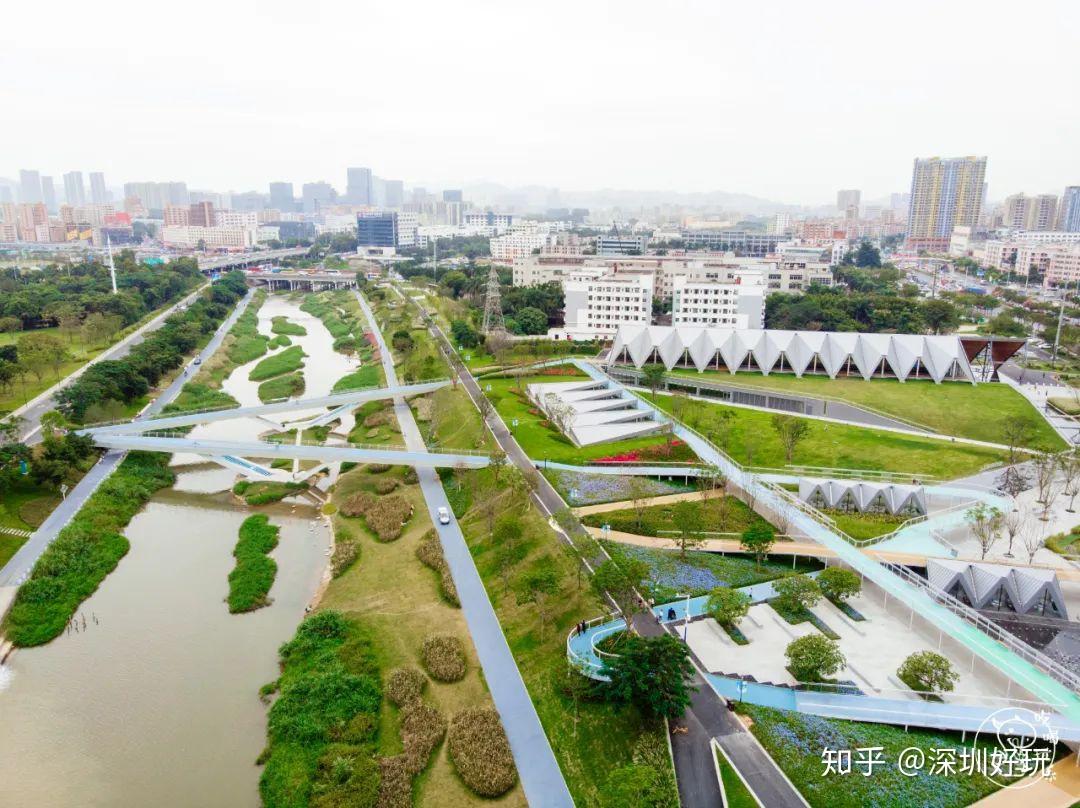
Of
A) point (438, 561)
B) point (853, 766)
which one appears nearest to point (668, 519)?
point (438, 561)

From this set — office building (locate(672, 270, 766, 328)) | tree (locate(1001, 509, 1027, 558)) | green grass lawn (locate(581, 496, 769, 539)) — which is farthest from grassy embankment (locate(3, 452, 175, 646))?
office building (locate(672, 270, 766, 328))

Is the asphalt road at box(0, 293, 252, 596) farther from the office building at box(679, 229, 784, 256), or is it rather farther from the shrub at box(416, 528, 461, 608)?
the office building at box(679, 229, 784, 256)

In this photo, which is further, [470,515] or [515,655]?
[470,515]

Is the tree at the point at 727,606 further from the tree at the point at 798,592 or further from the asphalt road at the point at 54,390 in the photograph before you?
the asphalt road at the point at 54,390

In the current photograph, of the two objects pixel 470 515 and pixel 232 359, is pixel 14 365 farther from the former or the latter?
pixel 470 515

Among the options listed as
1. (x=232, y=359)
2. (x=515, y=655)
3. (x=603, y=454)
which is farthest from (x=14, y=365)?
(x=515, y=655)

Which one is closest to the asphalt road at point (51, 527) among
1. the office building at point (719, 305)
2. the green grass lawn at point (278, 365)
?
the green grass lawn at point (278, 365)

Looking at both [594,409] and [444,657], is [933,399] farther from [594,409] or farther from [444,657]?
[444,657]
